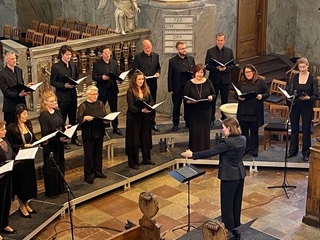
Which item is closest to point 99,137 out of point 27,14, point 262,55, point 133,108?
point 133,108

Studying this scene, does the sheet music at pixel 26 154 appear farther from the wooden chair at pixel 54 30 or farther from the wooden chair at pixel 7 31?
the wooden chair at pixel 7 31

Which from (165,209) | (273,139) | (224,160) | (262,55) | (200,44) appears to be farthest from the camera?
(262,55)

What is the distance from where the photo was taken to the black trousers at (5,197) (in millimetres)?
7266

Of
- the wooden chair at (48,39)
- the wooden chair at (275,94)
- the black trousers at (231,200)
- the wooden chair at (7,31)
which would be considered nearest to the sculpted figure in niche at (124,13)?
the wooden chair at (48,39)

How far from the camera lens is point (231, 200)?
722 centimetres

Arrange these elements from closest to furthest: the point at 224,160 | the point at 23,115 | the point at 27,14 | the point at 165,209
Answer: the point at 224,160 < the point at 23,115 < the point at 165,209 < the point at 27,14

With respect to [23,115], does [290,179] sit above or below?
below

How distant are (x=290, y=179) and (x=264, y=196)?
0.76 meters

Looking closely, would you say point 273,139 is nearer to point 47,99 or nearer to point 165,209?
point 165,209

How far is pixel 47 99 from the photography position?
808 cm

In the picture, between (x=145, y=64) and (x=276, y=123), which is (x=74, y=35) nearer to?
(x=145, y=64)

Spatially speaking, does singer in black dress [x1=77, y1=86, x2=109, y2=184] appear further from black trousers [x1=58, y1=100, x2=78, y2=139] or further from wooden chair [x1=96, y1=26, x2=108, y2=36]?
wooden chair [x1=96, y1=26, x2=108, y2=36]

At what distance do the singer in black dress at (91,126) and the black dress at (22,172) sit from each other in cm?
86

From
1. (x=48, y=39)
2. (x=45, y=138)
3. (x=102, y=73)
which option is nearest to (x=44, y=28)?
(x=48, y=39)
